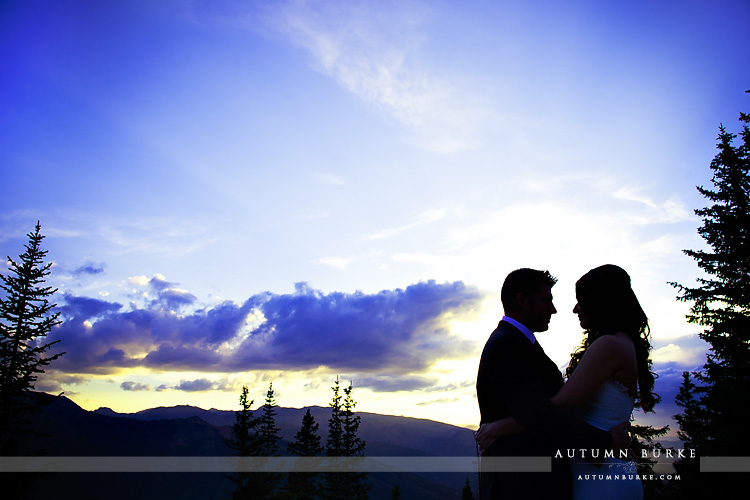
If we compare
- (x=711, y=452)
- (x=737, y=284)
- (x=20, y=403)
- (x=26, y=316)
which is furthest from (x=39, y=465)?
(x=737, y=284)

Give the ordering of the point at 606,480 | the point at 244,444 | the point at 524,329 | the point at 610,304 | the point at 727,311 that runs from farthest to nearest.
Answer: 1. the point at 244,444
2. the point at 727,311
3. the point at 610,304
4. the point at 524,329
5. the point at 606,480

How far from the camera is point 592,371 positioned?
3904mm

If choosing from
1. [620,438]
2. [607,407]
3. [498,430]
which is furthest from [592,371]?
[498,430]

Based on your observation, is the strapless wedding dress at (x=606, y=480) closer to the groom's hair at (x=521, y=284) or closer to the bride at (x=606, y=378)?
the bride at (x=606, y=378)

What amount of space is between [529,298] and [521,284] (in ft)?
0.57

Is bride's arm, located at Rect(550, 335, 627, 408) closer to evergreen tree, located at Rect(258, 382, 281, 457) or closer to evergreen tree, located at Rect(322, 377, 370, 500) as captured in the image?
evergreen tree, located at Rect(258, 382, 281, 457)

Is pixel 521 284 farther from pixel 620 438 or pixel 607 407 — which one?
pixel 620 438

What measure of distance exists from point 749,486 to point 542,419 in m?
18.7

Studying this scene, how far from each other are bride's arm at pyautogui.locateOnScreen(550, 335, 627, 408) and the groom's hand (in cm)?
32

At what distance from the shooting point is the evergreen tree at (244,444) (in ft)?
122

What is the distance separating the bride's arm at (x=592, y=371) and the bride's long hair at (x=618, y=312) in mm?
303

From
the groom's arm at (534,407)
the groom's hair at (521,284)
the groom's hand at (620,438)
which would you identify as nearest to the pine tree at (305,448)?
the groom's hair at (521,284)

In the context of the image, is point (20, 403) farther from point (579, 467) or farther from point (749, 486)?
point (749, 486)

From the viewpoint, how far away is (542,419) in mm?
3439
